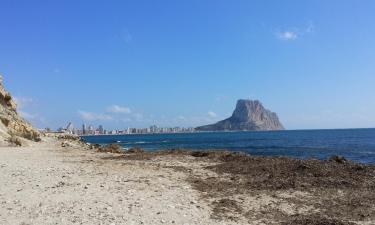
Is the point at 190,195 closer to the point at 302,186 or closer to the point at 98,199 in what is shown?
the point at 98,199

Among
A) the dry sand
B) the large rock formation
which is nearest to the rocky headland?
the dry sand

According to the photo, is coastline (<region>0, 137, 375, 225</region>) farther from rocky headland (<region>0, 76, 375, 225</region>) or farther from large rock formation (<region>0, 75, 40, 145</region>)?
large rock formation (<region>0, 75, 40, 145</region>)

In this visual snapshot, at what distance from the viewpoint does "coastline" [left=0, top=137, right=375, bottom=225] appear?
12.4 meters

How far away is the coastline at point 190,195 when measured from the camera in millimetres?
12398

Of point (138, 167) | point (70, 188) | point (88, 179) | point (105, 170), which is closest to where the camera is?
point (70, 188)

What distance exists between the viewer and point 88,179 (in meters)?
18.5

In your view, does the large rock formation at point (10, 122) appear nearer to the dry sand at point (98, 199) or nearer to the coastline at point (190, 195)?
the dry sand at point (98, 199)

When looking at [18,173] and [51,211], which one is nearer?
[51,211]

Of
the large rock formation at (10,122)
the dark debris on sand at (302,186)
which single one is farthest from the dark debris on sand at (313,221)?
the large rock formation at (10,122)

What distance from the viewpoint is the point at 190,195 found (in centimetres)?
1555

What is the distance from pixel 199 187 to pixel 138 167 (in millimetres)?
7760

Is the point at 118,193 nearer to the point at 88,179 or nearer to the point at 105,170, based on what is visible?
the point at 88,179

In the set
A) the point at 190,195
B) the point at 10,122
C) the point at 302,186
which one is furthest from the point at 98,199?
the point at 10,122

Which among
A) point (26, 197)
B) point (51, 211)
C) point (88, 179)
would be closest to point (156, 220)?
point (51, 211)
